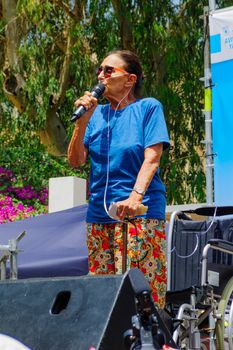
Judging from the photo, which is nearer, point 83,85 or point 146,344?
point 146,344

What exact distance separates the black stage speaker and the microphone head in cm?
132

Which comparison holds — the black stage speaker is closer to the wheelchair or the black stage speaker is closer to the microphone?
the microphone

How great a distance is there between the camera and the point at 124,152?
4.19 metres

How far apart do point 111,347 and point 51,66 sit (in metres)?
10.7

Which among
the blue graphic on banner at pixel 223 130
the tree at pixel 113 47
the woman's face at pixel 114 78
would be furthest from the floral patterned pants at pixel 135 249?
the tree at pixel 113 47

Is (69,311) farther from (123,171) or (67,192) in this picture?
(67,192)

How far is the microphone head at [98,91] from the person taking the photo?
4154mm

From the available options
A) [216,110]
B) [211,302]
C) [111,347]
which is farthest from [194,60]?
[111,347]

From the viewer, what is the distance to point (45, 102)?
12844mm

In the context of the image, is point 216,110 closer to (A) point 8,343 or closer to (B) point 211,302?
(B) point 211,302

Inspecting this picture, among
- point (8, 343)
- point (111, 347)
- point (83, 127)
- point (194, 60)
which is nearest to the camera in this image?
point (8, 343)

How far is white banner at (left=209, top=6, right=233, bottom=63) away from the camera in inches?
315

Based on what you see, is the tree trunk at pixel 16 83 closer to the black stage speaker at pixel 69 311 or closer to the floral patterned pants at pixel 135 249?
→ the floral patterned pants at pixel 135 249

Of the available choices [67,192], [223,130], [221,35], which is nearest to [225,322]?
[223,130]
